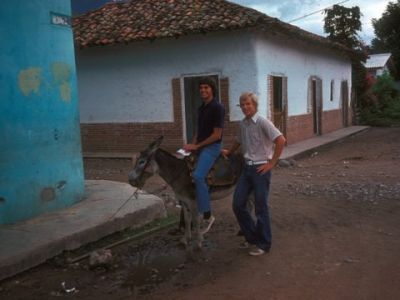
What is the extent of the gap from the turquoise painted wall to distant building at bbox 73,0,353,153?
6.13m

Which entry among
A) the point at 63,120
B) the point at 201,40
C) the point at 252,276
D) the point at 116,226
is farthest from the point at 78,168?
the point at 201,40

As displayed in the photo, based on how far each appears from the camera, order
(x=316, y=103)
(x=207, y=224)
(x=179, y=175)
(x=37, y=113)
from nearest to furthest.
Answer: (x=179, y=175)
(x=207, y=224)
(x=37, y=113)
(x=316, y=103)

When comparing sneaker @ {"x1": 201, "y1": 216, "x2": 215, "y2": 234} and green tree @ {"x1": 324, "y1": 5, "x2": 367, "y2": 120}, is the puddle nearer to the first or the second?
sneaker @ {"x1": 201, "y1": 216, "x2": 215, "y2": 234}

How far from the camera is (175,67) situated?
13.4 meters

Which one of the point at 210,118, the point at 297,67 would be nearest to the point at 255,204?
the point at 210,118

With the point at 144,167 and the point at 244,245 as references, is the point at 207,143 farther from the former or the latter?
the point at 244,245

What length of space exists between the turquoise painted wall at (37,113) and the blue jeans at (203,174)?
2250 mm

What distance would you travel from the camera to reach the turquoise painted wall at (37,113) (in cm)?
576

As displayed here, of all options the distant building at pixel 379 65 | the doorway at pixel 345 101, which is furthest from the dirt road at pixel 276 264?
the distant building at pixel 379 65

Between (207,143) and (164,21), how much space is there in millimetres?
9008

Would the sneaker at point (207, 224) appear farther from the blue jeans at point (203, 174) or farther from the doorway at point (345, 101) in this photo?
the doorway at point (345, 101)

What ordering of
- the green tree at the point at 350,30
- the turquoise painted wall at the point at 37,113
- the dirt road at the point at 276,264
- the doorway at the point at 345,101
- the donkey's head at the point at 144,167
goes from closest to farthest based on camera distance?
the dirt road at the point at 276,264
the donkey's head at the point at 144,167
the turquoise painted wall at the point at 37,113
the doorway at the point at 345,101
the green tree at the point at 350,30

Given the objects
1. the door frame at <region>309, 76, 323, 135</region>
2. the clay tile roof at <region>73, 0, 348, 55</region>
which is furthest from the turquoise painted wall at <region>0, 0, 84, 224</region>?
the door frame at <region>309, 76, 323, 135</region>

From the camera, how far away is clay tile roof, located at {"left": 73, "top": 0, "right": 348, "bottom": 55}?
12.0 m
